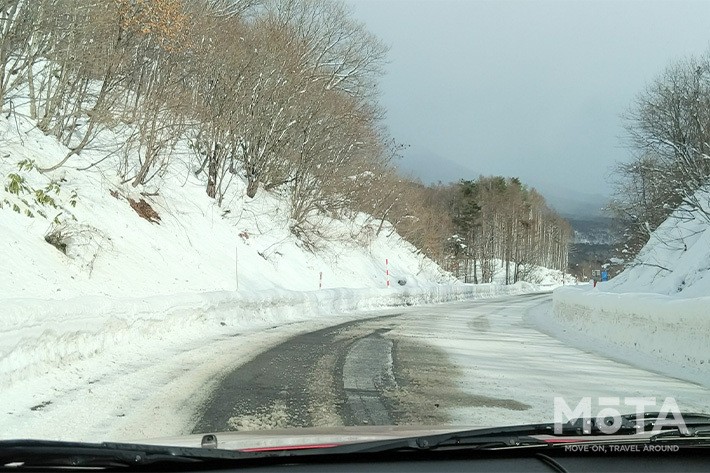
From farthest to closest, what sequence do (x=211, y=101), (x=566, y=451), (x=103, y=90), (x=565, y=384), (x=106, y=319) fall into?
1. (x=211, y=101)
2. (x=103, y=90)
3. (x=106, y=319)
4. (x=565, y=384)
5. (x=566, y=451)

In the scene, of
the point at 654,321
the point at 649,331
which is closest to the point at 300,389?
the point at 654,321

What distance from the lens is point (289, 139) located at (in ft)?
113

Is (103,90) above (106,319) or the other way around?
above

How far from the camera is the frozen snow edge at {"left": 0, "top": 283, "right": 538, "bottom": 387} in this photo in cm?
824

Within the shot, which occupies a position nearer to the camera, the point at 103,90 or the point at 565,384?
the point at 565,384

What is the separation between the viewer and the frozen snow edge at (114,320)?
824 cm

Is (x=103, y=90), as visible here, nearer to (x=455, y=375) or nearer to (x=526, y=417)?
(x=455, y=375)

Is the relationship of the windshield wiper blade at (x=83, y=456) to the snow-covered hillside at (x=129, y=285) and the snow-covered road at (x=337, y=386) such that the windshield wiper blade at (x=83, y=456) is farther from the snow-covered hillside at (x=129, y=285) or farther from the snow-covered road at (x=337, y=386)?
the snow-covered hillside at (x=129, y=285)

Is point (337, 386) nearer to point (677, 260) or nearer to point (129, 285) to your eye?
point (129, 285)

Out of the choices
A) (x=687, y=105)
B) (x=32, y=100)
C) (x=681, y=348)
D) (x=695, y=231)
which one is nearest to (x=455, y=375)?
(x=681, y=348)

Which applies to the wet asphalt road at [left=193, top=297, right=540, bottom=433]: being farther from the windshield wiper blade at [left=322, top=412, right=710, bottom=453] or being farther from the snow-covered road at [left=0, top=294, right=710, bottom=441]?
the windshield wiper blade at [left=322, top=412, right=710, bottom=453]

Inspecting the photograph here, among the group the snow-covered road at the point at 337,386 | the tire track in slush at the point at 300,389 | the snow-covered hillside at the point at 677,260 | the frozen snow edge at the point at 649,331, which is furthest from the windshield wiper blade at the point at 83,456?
the snow-covered hillside at the point at 677,260

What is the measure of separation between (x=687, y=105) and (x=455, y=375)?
95.4 feet

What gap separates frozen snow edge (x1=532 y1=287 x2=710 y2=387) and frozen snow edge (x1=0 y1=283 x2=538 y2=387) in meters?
7.62
